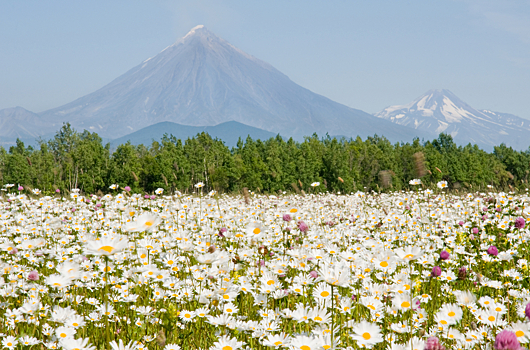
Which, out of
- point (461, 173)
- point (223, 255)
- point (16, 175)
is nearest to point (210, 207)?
point (223, 255)

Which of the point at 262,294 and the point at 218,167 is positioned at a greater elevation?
the point at 218,167

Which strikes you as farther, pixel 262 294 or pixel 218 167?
pixel 218 167

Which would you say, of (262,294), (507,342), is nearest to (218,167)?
(262,294)

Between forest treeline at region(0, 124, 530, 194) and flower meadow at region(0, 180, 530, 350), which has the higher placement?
forest treeline at region(0, 124, 530, 194)

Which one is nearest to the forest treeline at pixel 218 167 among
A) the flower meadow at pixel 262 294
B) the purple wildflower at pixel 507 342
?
the flower meadow at pixel 262 294

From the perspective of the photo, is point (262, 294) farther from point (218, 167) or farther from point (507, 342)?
point (218, 167)

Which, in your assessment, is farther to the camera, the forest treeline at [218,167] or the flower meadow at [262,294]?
the forest treeline at [218,167]

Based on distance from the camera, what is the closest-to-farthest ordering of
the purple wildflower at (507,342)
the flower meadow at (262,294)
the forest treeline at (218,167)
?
the purple wildflower at (507,342), the flower meadow at (262,294), the forest treeline at (218,167)

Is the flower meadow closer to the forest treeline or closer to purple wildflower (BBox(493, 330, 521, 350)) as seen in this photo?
purple wildflower (BBox(493, 330, 521, 350))

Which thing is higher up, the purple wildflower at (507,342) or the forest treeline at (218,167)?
the forest treeline at (218,167)

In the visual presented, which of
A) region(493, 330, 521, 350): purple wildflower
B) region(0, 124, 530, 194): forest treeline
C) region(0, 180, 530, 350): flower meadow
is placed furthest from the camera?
region(0, 124, 530, 194): forest treeline

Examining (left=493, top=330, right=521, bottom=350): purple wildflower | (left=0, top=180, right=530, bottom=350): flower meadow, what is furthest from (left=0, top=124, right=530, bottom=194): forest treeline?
(left=493, top=330, right=521, bottom=350): purple wildflower

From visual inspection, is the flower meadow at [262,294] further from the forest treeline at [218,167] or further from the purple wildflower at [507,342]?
the forest treeline at [218,167]

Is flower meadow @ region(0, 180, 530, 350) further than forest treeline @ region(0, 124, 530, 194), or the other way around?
forest treeline @ region(0, 124, 530, 194)
